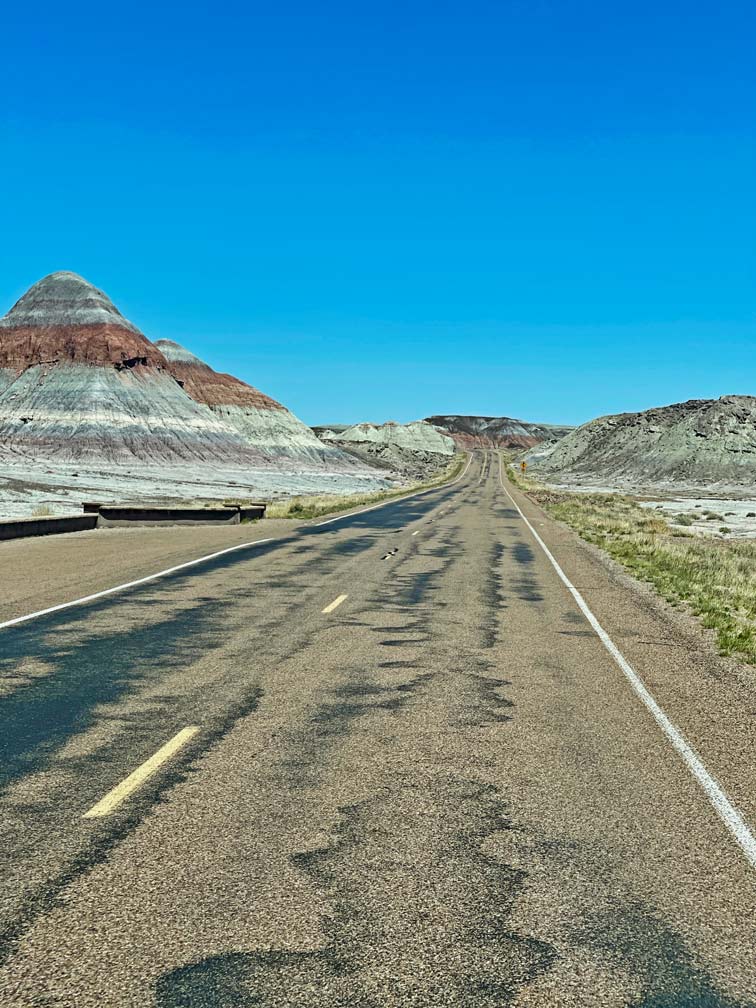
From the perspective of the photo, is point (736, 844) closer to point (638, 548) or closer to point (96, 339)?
point (638, 548)

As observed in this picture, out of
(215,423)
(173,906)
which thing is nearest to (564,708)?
(173,906)

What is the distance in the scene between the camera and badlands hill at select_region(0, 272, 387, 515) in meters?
98.6

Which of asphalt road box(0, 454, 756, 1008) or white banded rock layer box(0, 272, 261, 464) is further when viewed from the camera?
white banded rock layer box(0, 272, 261, 464)

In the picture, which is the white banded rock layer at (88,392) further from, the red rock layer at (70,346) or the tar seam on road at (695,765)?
the tar seam on road at (695,765)

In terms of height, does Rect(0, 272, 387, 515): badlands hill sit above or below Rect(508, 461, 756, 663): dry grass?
above

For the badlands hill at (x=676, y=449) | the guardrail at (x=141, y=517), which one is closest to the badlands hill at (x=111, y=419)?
the badlands hill at (x=676, y=449)

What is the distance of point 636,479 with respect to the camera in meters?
116

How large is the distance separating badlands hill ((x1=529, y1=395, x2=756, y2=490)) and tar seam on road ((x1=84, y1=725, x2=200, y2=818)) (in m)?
100.0

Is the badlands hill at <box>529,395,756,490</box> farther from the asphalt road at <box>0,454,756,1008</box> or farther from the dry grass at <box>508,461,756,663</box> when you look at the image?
the asphalt road at <box>0,454,756,1008</box>

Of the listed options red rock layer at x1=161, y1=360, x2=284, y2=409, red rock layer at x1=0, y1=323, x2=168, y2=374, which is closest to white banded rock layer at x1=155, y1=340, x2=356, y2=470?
red rock layer at x1=161, y1=360, x2=284, y2=409

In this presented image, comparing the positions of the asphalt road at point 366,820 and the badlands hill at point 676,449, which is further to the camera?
the badlands hill at point 676,449

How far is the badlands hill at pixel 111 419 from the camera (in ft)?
323

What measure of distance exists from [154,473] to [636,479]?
60.9 meters

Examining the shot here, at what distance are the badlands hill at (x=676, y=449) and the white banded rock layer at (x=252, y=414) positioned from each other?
37.6m
